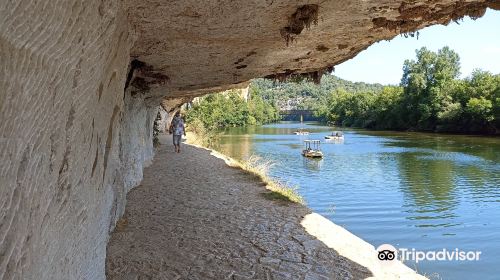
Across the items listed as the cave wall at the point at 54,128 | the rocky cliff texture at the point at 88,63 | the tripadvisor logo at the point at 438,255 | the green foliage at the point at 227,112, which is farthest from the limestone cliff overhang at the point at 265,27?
the green foliage at the point at 227,112

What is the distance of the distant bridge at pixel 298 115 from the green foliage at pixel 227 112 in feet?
16.0

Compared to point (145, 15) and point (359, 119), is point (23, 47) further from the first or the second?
point (359, 119)

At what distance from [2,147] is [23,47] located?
0.44 meters

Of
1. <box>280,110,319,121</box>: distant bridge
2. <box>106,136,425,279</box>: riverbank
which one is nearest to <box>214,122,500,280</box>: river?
<box>106,136,425,279</box>: riverbank

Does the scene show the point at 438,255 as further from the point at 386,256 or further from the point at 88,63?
the point at 88,63

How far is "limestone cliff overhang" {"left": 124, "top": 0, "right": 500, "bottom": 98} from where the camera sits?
439 cm

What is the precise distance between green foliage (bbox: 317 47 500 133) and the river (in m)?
26.2

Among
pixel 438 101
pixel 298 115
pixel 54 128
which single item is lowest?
pixel 54 128

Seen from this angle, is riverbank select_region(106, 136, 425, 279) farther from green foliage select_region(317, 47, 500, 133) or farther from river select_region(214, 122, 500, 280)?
green foliage select_region(317, 47, 500, 133)

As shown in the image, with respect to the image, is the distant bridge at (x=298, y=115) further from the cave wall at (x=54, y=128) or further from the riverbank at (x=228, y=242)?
the cave wall at (x=54, y=128)

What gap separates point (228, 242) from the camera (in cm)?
665

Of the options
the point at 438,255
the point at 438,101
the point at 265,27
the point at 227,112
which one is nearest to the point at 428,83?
the point at 438,101

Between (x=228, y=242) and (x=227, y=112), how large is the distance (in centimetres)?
7130

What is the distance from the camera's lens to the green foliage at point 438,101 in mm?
51781
